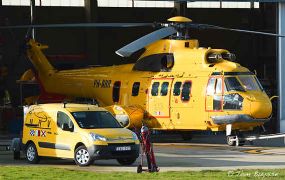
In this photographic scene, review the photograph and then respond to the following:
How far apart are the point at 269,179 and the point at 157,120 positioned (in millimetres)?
12445

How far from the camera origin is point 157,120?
29.0m

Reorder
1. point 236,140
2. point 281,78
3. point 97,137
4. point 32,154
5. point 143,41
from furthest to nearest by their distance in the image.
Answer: point 281,78
point 236,140
point 143,41
point 32,154
point 97,137

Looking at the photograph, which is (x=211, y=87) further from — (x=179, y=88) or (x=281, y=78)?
(x=281, y=78)

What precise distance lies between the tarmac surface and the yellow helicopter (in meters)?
0.93

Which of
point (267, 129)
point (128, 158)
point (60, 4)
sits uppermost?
point (60, 4)

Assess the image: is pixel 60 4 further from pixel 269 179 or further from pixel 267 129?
pixel 269 179

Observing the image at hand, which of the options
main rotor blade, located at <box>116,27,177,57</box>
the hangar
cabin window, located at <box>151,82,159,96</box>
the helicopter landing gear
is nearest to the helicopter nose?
the helicopter landing gear

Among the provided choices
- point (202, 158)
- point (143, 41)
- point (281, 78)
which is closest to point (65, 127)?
point (202, 158)

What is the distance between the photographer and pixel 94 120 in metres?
21.9

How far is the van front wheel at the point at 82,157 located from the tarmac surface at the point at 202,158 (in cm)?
18

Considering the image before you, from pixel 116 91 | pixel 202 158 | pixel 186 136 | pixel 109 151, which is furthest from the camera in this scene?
pixel 186 136

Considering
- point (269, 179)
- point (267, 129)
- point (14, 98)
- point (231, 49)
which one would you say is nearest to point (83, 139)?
point (269, 179)

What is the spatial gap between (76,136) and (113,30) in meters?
29.3

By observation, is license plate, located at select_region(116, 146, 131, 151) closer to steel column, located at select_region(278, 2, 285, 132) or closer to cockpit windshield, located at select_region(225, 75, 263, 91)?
cockpit windshield, located at select_region(225, 75, 263, 91)
